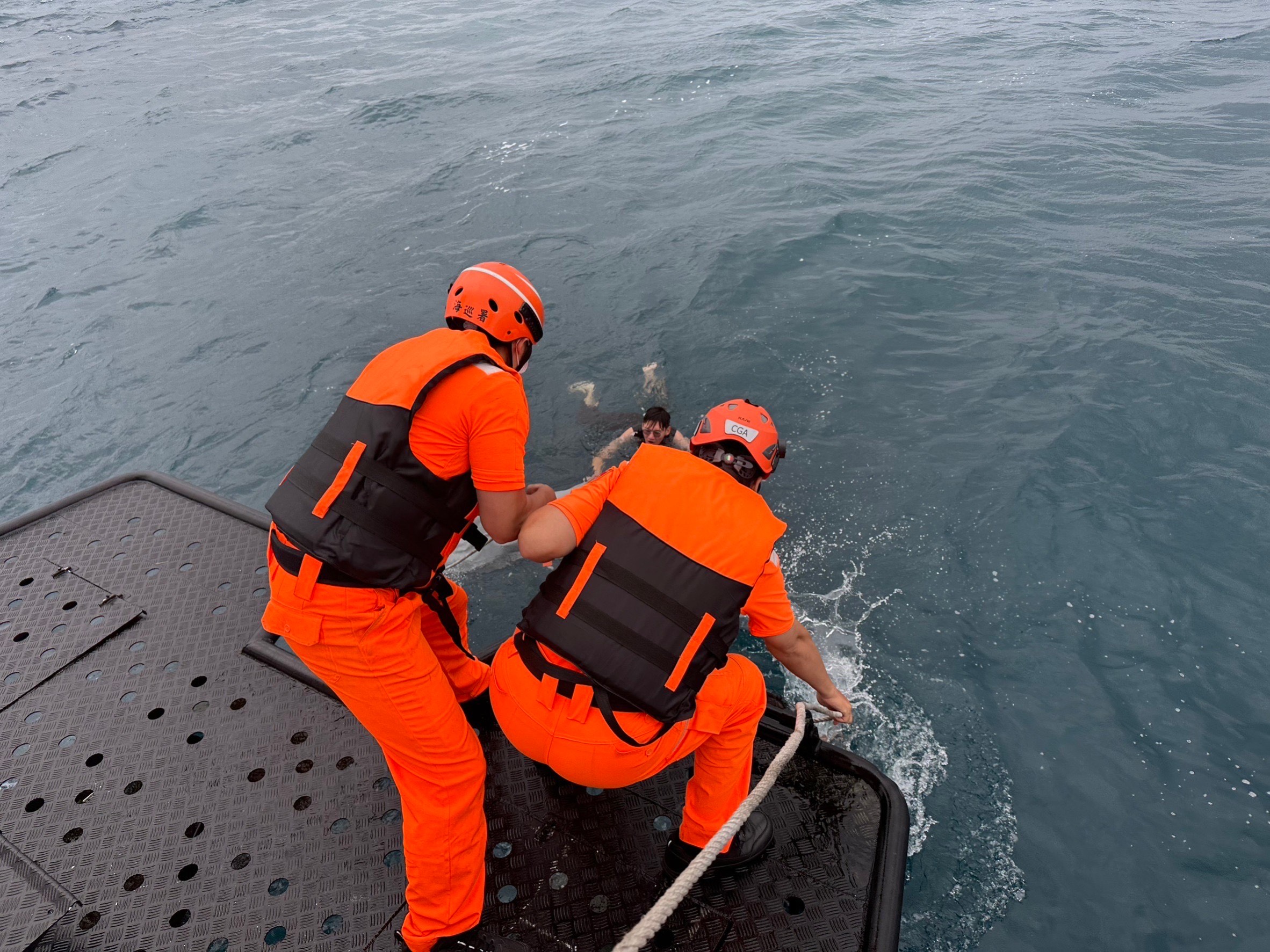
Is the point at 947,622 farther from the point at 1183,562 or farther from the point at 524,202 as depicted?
the point at 524,202

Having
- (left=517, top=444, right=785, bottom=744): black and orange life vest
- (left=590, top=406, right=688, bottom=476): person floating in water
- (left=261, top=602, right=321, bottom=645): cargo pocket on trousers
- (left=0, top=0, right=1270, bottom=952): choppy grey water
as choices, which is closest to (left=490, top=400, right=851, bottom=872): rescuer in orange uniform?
(left=517, top=444, right=785, bottom=744): black and orange life vest

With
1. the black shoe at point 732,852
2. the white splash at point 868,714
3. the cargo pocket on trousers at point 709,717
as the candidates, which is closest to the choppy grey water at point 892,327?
the white splash at point 868,714

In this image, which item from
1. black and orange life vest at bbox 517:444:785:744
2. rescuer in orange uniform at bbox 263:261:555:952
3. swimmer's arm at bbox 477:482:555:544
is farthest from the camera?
swimmer's arm at bbox 477:482:555:544

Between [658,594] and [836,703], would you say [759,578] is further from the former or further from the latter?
[836,703]

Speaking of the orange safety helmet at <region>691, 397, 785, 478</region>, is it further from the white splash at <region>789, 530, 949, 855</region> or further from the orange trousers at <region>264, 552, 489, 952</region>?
the white splash at <region>789, 530, 949, 855</region>

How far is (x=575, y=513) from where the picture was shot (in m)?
2.63

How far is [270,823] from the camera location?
3.18 metres

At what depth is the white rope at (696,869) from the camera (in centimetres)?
216

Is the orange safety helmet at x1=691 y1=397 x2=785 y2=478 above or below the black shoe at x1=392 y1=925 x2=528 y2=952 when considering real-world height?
above

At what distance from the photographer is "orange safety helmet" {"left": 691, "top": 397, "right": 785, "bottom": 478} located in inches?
104

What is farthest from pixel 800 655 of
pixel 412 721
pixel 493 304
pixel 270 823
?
pixel 270 823

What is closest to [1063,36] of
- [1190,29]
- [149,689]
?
[1190,29]

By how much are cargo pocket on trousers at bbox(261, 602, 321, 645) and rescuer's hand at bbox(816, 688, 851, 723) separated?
2.10 m

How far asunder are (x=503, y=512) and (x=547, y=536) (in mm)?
253
